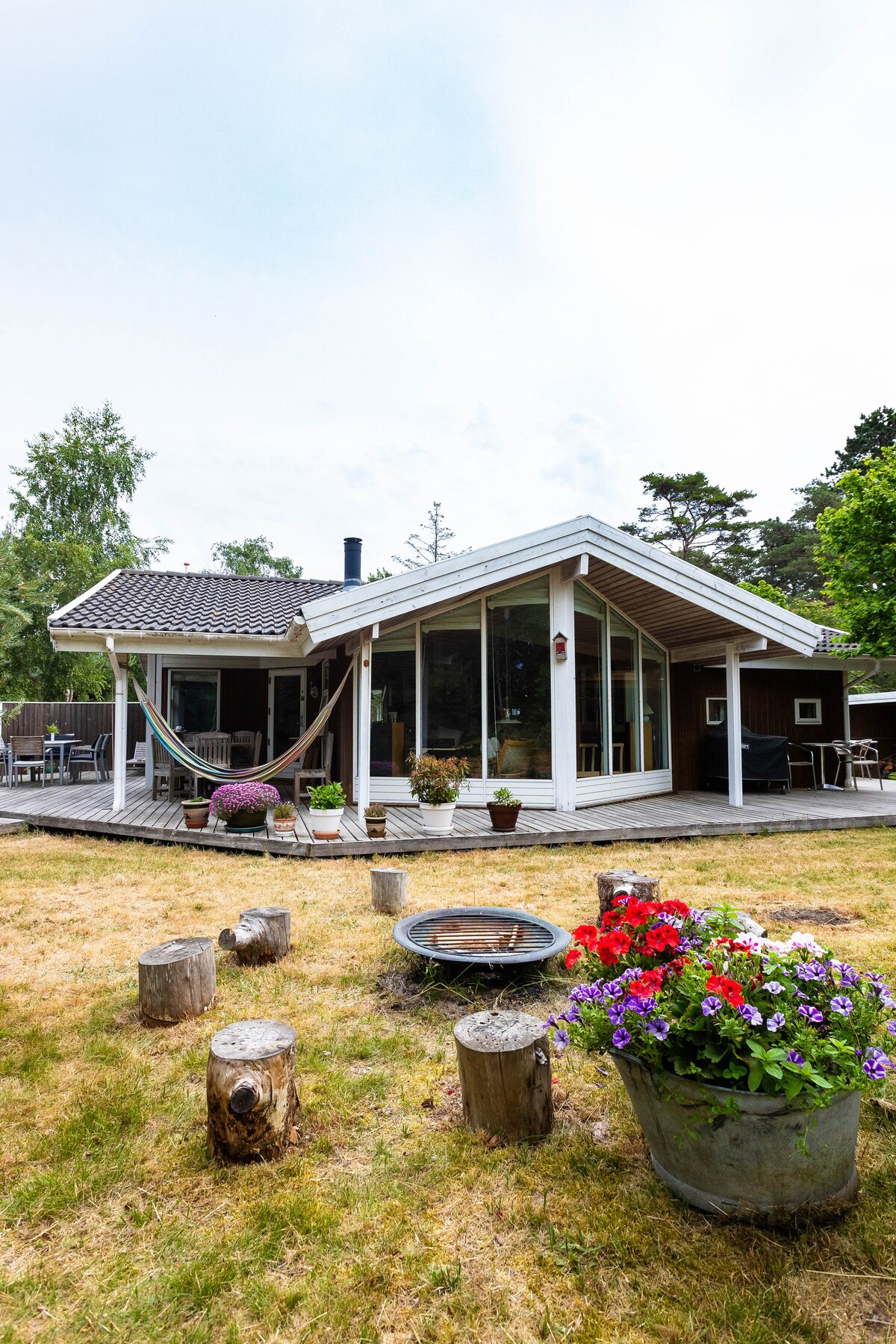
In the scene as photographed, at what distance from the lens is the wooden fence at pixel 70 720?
14.2m

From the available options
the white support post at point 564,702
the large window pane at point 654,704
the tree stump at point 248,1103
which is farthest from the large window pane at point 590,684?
the tree stump at point 248,1103

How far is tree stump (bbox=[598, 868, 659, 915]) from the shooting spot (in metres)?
3.90

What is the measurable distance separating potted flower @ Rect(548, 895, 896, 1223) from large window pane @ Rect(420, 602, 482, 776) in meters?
5.87

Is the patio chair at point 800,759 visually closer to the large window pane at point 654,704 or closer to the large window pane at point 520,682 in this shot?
the large window pane at point 654,704

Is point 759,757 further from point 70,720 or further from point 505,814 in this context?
point 70,720

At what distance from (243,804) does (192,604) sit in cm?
375

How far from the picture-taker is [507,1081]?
6.90ft

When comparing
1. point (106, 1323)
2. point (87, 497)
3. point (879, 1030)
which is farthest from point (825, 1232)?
point (87, 497)

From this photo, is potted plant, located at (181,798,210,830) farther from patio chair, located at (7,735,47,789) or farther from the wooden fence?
the wooden fence

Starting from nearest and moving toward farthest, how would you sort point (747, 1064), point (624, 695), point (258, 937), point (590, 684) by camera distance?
point (747, 1064)
point (258, 937)
point (590, 684)
point (624, 695)

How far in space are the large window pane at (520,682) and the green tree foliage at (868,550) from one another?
15.7 ft

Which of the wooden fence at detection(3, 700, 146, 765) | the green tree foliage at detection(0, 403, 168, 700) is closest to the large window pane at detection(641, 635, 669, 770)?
the wooden fence at detection(3, 700, 146, 765)

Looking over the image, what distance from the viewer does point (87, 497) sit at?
2117cm

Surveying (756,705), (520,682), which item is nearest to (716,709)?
(756,705)
